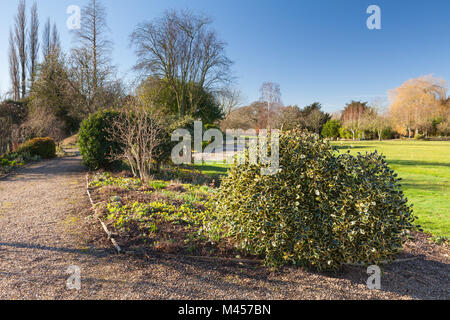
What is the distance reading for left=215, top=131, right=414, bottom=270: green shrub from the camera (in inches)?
116

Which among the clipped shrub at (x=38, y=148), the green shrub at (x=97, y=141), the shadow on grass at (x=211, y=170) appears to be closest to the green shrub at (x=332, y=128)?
the shadow on grass at (x=211, y=170)

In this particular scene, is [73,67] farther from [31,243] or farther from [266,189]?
[266,189]

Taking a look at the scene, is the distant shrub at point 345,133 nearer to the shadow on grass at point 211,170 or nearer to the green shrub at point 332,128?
the green shrub at point 332,128

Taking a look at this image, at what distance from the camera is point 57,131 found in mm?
18234

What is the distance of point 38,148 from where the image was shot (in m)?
13.4

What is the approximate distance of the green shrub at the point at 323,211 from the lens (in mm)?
2953

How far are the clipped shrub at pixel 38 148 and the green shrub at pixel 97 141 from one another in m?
5.32

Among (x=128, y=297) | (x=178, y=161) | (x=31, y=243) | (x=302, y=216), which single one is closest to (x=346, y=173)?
(x=302, y=216)

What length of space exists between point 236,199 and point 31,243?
316 centimetres

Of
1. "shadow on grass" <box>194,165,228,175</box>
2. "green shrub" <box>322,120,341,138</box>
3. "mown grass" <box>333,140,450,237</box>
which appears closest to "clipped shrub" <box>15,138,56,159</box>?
"shadow on grass" <box>194,165,228,175</box>

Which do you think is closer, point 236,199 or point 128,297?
point 128,297

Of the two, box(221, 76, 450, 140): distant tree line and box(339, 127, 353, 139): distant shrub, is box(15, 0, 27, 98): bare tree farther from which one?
box(339, 127, 353, 139): distant shrub
